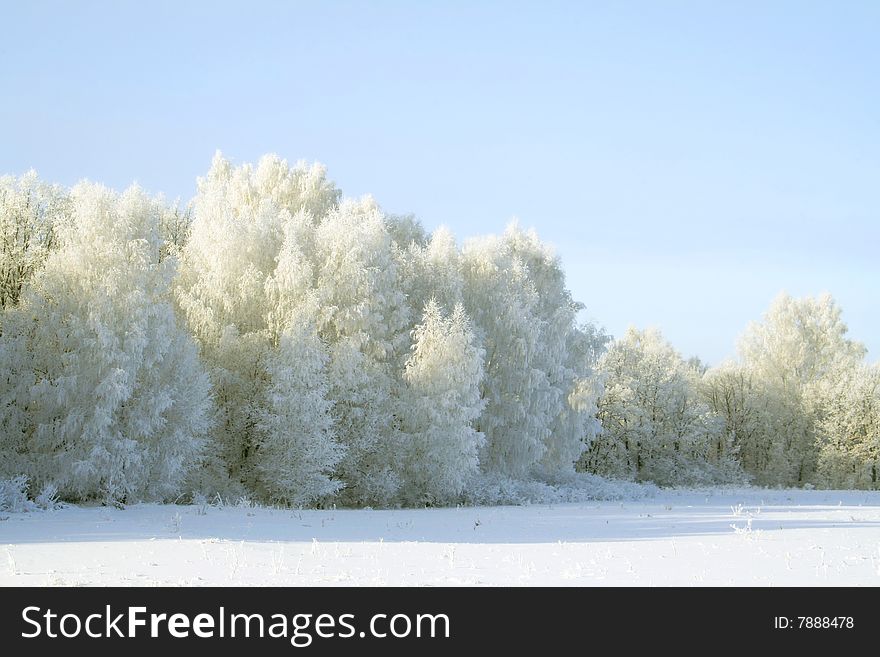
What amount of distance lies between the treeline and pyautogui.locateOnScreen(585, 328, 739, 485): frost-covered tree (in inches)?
547

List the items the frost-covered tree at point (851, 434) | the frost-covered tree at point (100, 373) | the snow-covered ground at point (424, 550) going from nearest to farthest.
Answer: the snow-covered ground at point (424, 550)
the frost-covered tree at point (100, 373)
the frost-covered tree at point (851, 434)

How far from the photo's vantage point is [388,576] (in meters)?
10.7

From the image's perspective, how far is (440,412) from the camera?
33312 millimetres

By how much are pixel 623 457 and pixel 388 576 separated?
54.1 meters

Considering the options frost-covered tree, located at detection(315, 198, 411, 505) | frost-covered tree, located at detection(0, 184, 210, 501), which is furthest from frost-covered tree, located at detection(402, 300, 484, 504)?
frost-covered tree, located at detection(0, 184, 210, 501)

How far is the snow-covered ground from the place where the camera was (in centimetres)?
1042

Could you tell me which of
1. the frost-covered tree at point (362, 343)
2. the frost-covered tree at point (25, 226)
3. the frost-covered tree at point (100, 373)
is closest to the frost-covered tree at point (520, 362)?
the frost-covered tree at point (362, 343)

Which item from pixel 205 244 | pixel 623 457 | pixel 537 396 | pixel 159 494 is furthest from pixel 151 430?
pixel 623 457

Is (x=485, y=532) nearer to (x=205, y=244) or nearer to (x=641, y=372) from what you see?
(x=205, y=244)

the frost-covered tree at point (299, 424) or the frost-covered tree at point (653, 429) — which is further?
the frost-covered tree at point (653, 429)

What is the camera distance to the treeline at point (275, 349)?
27219 mm

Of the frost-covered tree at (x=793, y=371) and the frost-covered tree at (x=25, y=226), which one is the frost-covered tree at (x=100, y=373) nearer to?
the frost-covered tree at (x=25, y=226)

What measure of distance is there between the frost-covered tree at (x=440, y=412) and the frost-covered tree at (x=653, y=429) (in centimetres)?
2844

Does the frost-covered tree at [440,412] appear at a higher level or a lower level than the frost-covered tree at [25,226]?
lower
